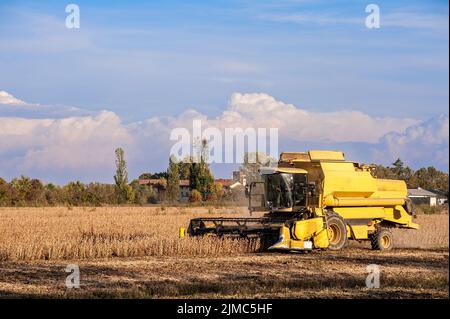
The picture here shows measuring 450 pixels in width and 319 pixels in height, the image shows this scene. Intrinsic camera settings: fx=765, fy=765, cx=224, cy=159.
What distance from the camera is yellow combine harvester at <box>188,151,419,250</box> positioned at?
1998 centimetres

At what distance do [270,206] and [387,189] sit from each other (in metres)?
3.90

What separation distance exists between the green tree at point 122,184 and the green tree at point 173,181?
11.1 ft

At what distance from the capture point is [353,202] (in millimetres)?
21359

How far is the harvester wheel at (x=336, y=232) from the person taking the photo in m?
20.7

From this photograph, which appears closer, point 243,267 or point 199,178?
point 243,267

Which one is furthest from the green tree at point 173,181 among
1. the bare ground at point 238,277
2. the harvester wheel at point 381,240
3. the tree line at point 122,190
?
the bare ground at point 238,277

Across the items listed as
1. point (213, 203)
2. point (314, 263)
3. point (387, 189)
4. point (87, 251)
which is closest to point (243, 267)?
point (314, 263)

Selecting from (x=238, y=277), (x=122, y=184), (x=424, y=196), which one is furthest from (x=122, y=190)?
(x=238, y=277)

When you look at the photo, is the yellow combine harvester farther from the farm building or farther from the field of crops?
the farm building

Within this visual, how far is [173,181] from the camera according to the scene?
214 feet

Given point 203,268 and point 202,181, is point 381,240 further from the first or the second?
point 202,181

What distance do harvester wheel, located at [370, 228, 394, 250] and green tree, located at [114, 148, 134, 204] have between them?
41920 mm

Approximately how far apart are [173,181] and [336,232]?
4493cm
